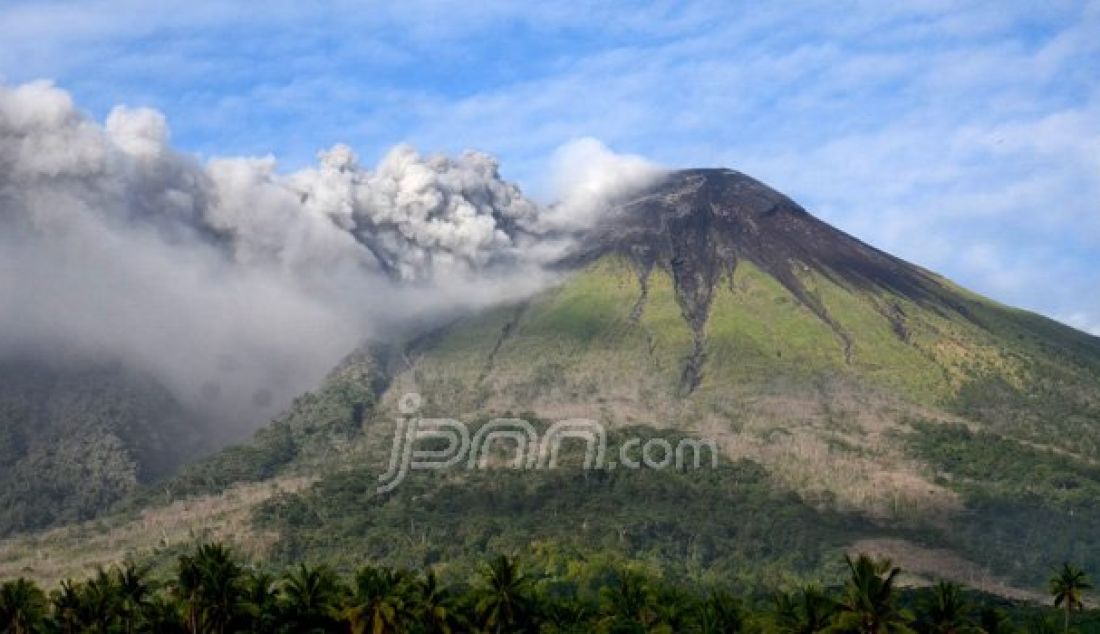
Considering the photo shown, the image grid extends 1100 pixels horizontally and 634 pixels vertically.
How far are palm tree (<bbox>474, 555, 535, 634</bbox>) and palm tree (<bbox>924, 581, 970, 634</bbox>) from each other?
78.5 feet

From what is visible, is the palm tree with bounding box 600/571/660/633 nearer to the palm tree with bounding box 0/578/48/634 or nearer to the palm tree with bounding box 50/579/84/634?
the palm tree with bounding box 50/579/84/634

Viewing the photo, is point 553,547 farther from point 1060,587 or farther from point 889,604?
point 889,604

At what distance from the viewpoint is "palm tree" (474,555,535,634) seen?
8125cm

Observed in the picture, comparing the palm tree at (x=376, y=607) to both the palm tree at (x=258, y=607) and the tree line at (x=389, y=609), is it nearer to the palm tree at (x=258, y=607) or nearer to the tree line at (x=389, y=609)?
the tree line at (x=389, y=609)

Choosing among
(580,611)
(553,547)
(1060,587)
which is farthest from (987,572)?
(580,611)

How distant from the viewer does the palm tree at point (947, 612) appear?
245 feet

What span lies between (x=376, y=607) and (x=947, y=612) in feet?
105

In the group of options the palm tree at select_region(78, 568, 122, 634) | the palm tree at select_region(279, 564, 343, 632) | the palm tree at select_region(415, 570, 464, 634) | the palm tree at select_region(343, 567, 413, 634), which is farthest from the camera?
the palm tree at select_region(78, 568, 122, 634)

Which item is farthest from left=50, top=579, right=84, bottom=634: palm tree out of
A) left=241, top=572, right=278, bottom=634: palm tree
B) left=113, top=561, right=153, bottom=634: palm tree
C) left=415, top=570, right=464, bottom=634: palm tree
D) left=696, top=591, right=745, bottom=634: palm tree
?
left=696, top=591, right=745, bottom=634: palm tree

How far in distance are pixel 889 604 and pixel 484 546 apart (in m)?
127

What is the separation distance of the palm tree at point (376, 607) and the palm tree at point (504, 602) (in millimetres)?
5957

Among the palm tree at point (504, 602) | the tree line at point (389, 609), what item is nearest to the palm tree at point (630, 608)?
the tree line at point (389, 609)

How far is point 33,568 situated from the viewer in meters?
190

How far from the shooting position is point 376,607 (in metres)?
75.6
